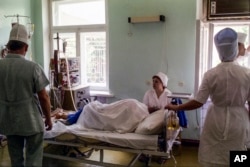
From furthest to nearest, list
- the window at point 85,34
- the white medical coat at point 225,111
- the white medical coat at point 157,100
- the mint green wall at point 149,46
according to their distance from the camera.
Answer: the window at point 85,34, the mint green wall at point 149,46, the white medical coat at point 157,100, the white medical coat at point 225,111

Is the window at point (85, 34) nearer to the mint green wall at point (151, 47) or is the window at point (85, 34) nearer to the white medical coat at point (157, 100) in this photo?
the mint green wall at point (151, 47)

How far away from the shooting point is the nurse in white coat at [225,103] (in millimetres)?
1808

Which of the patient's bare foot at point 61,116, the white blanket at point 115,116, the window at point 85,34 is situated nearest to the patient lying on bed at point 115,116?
the white blanket at point 115,116

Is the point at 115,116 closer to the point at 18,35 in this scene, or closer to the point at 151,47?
the point at 18,35

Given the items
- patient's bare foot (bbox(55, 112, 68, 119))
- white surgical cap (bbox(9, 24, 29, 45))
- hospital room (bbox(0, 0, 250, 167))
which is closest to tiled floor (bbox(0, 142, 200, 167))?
hospital room (bbox(0, 0, 250, 167))

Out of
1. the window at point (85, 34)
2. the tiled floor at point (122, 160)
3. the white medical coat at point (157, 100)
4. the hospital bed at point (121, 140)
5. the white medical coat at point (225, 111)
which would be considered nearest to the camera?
the white medical coat at point (225, 111)

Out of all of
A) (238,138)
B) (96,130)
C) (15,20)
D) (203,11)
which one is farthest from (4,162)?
(203,11)

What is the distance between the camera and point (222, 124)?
1.86 m

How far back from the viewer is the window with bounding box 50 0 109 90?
4.58m

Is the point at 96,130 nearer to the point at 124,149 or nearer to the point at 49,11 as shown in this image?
the point at 124,149

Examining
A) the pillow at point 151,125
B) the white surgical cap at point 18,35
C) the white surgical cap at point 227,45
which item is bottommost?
the pillow at point 151,125

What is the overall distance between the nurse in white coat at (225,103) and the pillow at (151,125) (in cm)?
71

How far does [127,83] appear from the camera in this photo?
4305 mm

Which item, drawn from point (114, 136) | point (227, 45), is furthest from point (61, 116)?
point (227, 45)
